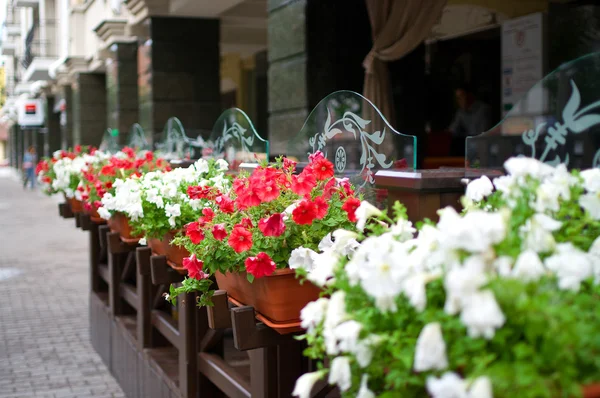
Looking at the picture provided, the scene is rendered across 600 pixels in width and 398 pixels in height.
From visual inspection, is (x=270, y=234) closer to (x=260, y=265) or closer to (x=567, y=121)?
(x=260, y=265)

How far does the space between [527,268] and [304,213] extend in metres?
1.14

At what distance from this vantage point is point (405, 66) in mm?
7590

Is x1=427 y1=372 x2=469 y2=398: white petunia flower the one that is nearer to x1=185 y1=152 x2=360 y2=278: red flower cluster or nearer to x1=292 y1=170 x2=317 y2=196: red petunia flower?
x1=185 y1=152 x2=360 y2=278: red flower cluster

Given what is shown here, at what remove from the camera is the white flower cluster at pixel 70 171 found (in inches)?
249

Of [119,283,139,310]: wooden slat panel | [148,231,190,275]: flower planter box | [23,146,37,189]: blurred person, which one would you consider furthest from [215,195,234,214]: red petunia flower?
[23,146,37,189]: blurred person

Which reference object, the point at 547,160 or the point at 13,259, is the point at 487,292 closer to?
the point at 547,160

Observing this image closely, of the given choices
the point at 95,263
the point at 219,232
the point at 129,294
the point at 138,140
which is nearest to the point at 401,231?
the point at 219,232

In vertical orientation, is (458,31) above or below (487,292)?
above

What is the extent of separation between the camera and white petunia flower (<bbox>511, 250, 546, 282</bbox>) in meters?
1.34

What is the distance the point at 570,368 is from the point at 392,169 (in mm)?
1603

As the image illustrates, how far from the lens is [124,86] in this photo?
13.8 metres

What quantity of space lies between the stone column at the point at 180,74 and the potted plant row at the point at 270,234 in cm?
896

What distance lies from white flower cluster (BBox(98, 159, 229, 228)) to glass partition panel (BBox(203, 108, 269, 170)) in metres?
0.29

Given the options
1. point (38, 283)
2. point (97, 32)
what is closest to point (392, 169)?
point (38, 283)
